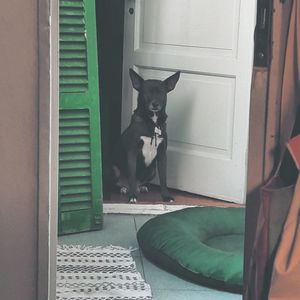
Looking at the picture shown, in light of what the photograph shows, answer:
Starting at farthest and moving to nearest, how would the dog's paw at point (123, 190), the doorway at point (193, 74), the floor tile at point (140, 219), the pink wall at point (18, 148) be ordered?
the dog's paw at point (123, 190) < the doorway at point (193, 74) < the floor tile at point (140, 219) < the pink wall at point (18, 148)

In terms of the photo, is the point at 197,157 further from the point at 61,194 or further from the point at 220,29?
the point at 61,194

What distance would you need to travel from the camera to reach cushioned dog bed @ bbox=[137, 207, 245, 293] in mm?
3029

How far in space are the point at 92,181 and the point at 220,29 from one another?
1182 mm

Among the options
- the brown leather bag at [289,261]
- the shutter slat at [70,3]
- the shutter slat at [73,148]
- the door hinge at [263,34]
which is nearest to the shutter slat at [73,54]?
the shutter slat at [70,3]

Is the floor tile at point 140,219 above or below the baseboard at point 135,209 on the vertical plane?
below

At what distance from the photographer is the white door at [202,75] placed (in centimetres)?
421

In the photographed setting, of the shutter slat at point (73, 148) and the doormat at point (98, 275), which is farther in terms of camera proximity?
the shutter slat at point (73, 148)

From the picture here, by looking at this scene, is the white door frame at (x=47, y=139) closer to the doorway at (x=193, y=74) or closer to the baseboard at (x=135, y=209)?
the baseboard at (x=135, y=209)

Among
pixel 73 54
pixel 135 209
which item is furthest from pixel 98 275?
pixel 73 54

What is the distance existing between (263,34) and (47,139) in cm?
60

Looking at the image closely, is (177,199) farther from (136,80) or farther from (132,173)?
(136,80)

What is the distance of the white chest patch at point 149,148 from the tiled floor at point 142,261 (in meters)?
0.43

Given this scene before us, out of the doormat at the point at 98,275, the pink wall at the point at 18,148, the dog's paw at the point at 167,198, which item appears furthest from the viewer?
the dog's paw at the point at 167,198

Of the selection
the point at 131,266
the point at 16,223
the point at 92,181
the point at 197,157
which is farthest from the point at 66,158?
the point at 16,223
